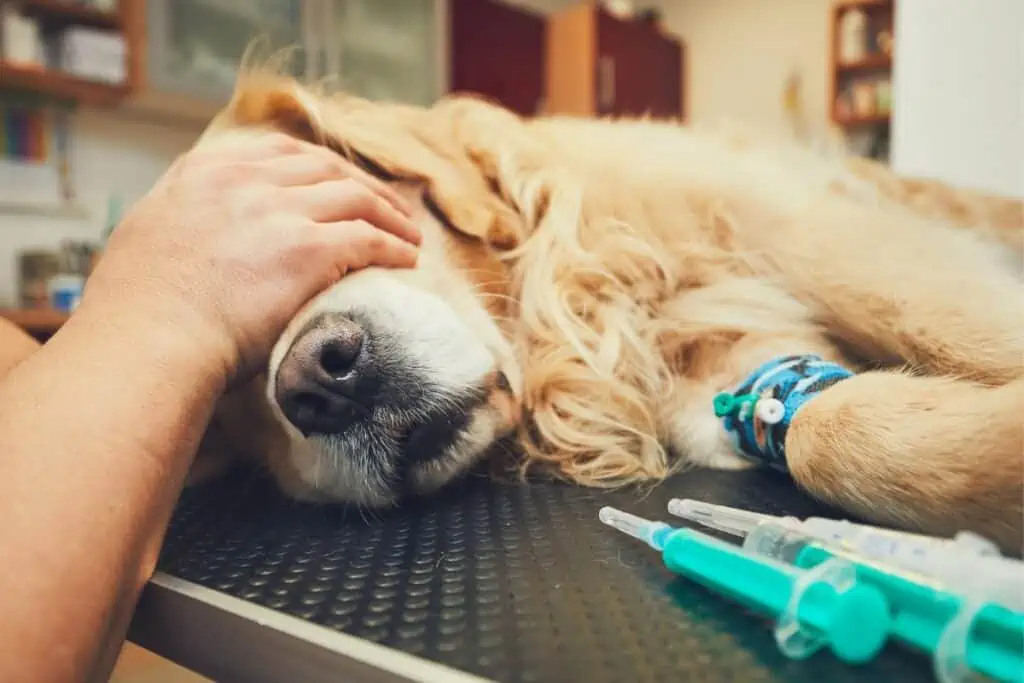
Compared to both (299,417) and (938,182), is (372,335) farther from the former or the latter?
(938,182)

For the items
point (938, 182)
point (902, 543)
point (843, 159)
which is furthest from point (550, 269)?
point (938, 182)

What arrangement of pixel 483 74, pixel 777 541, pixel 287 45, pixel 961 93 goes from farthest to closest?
pixel 483 74, pixel 287 45, pixel 961 93, pixel 777 541

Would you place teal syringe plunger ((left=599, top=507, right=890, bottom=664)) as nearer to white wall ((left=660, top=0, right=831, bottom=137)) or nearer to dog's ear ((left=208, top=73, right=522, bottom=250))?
dog's ear ((left=208, top=73, right=522, bottom=250))

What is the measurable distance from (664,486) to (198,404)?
1.46 feet

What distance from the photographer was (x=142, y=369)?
60 cm

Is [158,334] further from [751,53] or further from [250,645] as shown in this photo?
[751,53]

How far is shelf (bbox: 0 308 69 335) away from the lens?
8.69 ft

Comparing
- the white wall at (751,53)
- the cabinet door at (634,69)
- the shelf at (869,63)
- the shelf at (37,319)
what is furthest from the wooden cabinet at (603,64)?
the shelf at (37,319)

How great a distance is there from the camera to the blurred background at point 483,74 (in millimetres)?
1724

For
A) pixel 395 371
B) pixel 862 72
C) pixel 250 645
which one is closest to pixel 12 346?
pixel 395 371

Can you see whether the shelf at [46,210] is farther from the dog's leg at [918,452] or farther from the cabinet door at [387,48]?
the dog's leg at [918,452]

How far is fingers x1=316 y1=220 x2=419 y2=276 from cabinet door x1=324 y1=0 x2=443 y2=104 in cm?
304

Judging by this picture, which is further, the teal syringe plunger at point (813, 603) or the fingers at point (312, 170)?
the fingers at point (312, 170)

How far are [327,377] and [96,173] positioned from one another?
310 centimetres
